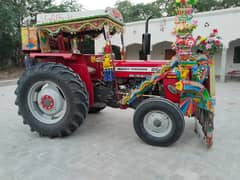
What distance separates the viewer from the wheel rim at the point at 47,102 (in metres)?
2.93

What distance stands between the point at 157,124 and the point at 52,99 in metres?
1.71

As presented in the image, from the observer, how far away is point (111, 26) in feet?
9.45

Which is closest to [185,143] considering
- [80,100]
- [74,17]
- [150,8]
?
[80,100]

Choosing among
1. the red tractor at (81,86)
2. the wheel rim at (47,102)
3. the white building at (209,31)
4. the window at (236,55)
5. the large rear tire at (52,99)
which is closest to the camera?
the red tractor at (81,86)

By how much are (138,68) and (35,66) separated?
65.7 inches

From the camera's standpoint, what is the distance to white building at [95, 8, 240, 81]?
8812 millimetres

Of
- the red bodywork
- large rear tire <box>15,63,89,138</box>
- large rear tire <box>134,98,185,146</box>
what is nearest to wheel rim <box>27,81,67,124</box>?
large rear tire <box>15,63,89,138</box>

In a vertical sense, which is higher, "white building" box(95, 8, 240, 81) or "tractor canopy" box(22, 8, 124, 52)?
"white building" box(95, 8, 240, 81)

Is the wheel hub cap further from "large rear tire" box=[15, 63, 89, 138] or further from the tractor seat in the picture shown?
the tractor seat

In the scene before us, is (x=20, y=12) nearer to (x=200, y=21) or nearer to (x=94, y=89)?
(x=200, y=21)

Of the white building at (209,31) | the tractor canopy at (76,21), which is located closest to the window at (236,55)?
the white building at (209,31)

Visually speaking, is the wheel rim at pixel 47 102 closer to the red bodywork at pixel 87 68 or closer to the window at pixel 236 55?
the red bodywork at pixel 87 68

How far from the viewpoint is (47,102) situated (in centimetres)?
295

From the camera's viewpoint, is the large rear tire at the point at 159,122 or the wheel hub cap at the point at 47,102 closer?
the large rear tire at the point at 159,122
